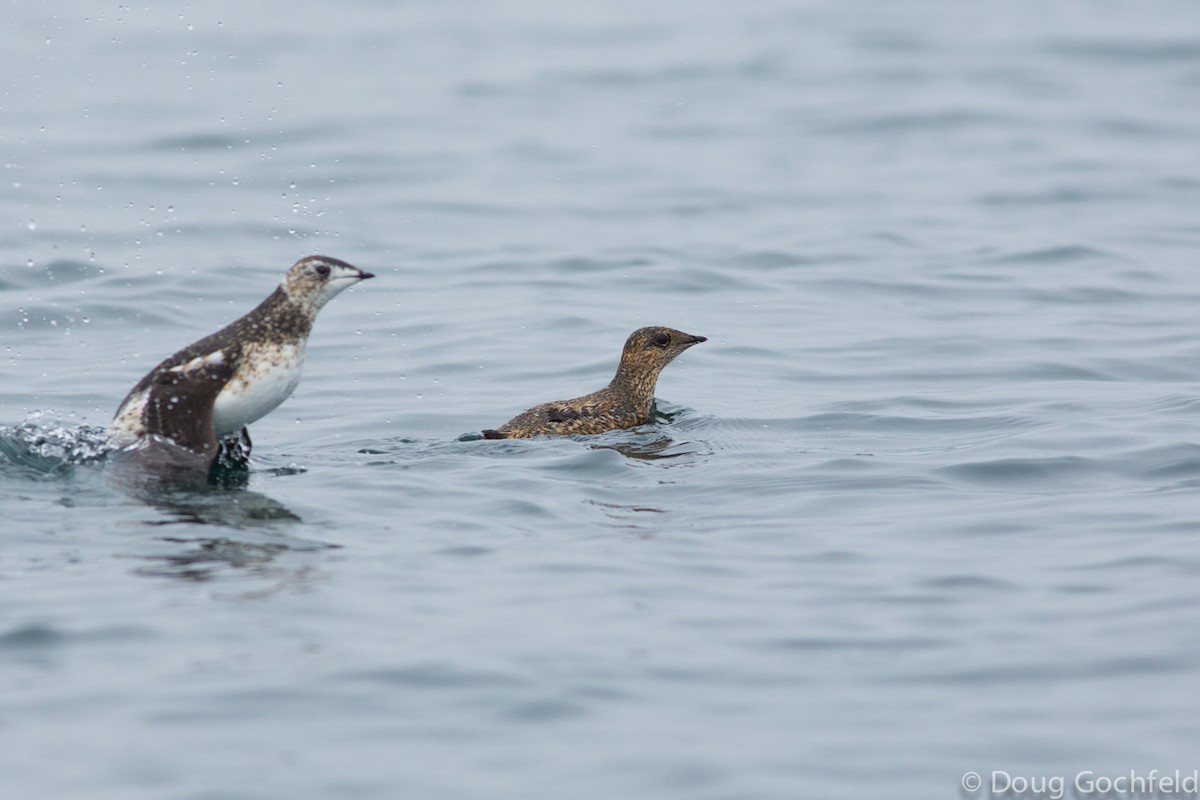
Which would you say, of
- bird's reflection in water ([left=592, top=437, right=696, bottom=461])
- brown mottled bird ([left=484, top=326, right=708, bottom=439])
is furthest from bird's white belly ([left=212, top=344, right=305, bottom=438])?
bird's reflection in water ([left=592, top=437, right=696, bottom=461])

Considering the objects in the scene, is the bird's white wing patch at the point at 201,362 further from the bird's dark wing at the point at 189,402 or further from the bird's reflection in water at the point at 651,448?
the bird's reflection in water at the point at 651,448

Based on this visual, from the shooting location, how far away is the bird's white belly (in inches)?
461

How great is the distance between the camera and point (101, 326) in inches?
732

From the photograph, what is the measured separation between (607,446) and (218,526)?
12.2 feet

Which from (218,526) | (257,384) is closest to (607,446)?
(257,384)

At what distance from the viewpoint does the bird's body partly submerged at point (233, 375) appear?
38.4 feet

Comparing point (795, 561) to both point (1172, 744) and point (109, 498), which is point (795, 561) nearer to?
point (1172, 744)

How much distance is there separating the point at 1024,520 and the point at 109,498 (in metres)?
5.76

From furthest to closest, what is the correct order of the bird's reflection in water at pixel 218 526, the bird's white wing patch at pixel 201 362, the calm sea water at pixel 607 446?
the bird's white wing patch at pixel 201 362 → the bird's reflection in water at pixel 218 526 → the calm sea water at pixel 607 446

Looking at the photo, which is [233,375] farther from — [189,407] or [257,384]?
[189,407]

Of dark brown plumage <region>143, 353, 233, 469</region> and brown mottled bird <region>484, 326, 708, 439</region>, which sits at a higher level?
dark brown plumage <region>143, 353, 233, 469</region>

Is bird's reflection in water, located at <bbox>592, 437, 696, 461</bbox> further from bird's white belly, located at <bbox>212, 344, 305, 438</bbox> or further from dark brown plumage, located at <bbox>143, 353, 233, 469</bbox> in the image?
dark brown plumage, located at <bbox>143, 353, 233, 469</bbox>

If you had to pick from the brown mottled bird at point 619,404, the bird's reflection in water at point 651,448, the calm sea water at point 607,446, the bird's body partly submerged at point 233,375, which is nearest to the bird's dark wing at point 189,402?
the bird's body partly submerged at point 233,375

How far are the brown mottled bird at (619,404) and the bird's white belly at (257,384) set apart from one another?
6.33 ft
